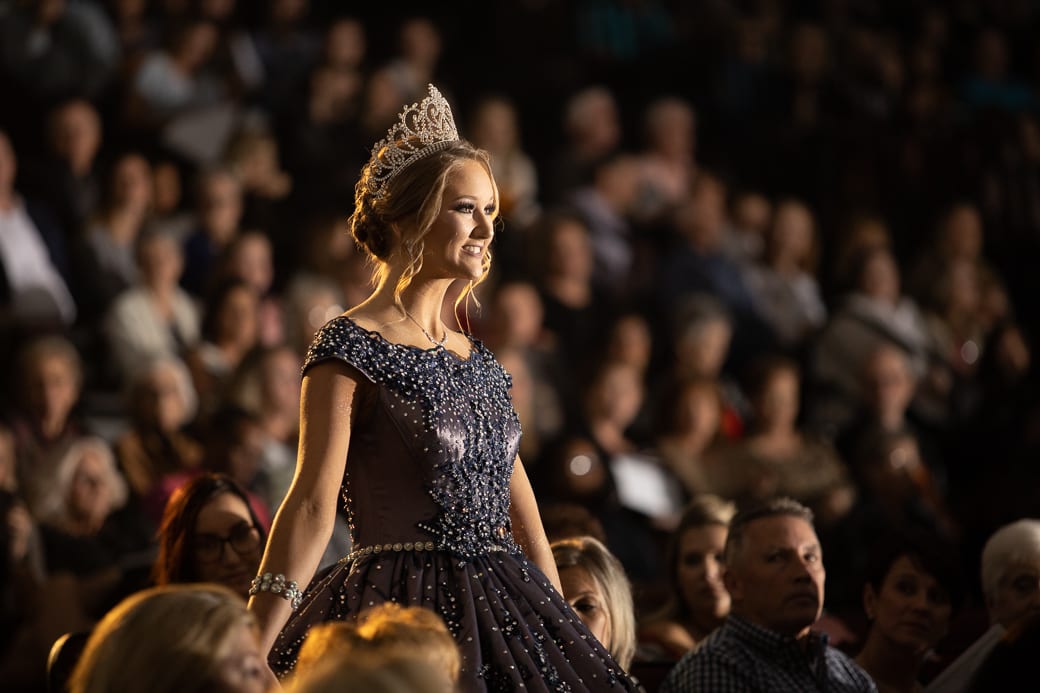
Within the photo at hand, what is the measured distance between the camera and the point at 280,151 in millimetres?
8609

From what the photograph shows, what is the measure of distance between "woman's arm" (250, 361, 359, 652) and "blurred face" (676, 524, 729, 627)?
1.91 meters

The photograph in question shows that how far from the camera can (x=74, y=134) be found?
24.3 feet

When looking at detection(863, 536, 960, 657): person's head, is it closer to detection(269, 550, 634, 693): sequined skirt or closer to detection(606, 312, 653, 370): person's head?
detection(269, 550, 634, 693): sequined skirt

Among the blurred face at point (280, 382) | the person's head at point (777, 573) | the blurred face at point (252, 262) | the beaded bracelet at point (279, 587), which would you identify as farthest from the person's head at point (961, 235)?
the beaded bracelet at point (279, 587)

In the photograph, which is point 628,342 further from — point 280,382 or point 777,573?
point 777,573

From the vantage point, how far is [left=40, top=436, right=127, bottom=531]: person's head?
552cm

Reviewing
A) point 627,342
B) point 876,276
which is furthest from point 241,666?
point 876,276

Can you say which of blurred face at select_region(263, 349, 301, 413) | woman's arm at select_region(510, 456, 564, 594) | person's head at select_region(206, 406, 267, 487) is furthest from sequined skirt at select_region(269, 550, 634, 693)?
blurred face at select_region(263, 349, 301, 413)

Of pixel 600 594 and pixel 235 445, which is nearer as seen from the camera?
pixel 600 594

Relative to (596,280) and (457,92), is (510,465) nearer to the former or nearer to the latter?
(596,280)

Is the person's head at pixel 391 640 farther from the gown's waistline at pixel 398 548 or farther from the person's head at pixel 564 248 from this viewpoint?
the person's head at pixel 564 248

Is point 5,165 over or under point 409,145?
over

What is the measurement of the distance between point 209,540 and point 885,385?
4222mm

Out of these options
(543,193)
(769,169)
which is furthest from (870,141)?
(543,193)
